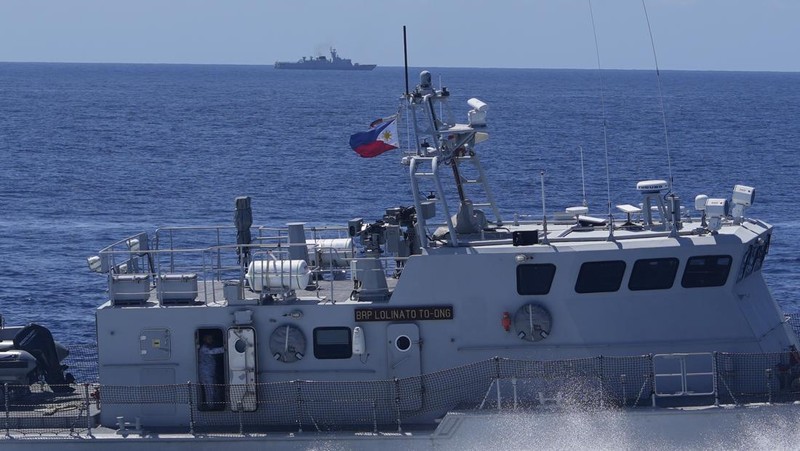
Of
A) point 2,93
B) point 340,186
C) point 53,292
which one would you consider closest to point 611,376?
point 53,292

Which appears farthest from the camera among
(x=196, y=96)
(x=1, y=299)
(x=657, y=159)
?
(x=196, y=96)

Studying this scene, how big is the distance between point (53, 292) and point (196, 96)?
136 m

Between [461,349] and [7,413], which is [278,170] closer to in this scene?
[7,413]

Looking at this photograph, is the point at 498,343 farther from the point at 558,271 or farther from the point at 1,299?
the point at 1,299

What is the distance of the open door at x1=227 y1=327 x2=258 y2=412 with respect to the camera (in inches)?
771

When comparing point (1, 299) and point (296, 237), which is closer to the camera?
point (296, 237)

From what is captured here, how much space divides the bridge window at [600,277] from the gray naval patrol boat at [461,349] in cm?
3

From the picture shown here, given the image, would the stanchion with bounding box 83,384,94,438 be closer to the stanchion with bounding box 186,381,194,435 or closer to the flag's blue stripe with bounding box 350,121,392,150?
the stanchion with bounding box 186,381,194,435

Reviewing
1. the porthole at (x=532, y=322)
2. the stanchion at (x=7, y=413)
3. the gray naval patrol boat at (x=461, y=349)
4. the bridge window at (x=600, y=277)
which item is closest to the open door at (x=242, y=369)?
the gray naval patrol boat at (x=461, y=349)

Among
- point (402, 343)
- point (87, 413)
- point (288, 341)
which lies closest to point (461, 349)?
point (402, 343)

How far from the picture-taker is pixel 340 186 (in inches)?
2557

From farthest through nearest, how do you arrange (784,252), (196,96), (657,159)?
1. (196,96)
2. (657,159)
3. (784,252)

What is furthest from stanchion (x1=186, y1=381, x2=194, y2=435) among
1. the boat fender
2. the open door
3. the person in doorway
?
the boat fender

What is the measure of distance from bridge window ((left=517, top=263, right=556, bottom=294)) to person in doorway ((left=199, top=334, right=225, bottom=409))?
15.9ft
